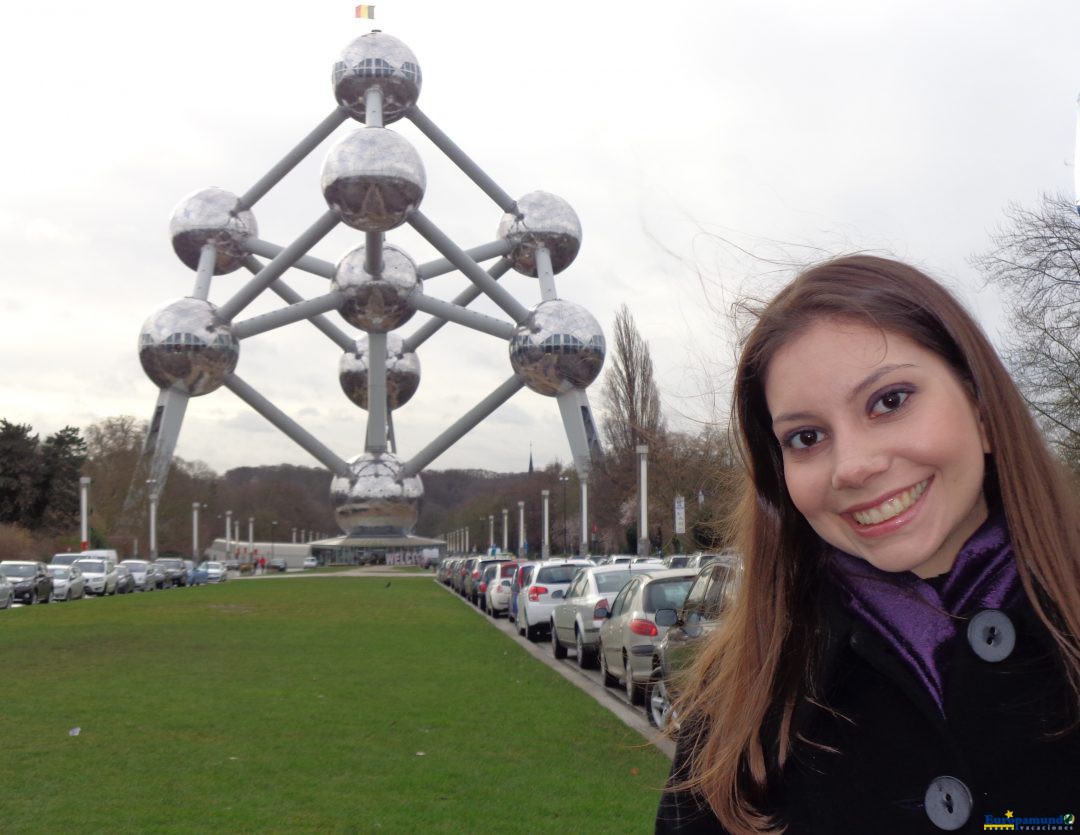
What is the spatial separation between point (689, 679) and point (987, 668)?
59 cm

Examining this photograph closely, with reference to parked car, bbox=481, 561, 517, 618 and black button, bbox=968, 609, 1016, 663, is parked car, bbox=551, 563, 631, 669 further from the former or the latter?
black button, bbox=968, 609, 1016, 663

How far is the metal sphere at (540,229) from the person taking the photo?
186 feet

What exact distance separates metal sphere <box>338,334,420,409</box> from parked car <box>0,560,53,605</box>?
22609 mm

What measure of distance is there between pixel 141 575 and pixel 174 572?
847cm

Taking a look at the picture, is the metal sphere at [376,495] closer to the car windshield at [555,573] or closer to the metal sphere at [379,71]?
the metal sphere at [379,71]

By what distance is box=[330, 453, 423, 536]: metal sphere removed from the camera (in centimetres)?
6053

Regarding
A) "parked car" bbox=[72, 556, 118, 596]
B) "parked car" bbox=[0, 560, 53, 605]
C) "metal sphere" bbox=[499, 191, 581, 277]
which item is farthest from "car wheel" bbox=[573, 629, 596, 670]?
"metal sphere" bbox=[499, 191, 581, 277]

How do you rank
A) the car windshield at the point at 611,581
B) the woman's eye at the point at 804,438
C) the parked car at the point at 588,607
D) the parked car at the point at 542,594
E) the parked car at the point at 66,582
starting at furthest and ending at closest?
the parked car at the point at 66,582 < the parked car at the point at 542,594 < the car windshield at the point at 611,581 < the parked car at the point at 588,607 < the woman's eye at the point at 804,438

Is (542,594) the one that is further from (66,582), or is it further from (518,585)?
(66,582)

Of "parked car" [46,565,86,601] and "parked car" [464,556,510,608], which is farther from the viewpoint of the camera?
"parked car" [46,565,86,601]

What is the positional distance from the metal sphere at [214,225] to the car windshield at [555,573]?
3569 centimetres

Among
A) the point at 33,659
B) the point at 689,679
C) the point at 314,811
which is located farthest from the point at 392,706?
the point at 689,679

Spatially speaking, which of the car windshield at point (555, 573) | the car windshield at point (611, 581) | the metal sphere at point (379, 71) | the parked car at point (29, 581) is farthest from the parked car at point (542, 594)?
the metal sphere at point (379, 71)

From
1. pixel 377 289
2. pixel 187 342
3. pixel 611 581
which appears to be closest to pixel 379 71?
pixel 377 289
